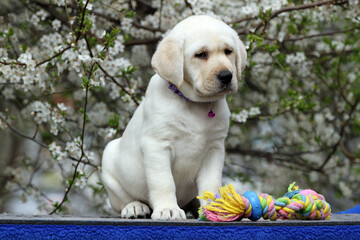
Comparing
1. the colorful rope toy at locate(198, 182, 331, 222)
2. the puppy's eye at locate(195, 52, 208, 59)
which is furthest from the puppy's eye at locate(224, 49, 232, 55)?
the colorful rope toy at locate(198, 182, 331, 222)

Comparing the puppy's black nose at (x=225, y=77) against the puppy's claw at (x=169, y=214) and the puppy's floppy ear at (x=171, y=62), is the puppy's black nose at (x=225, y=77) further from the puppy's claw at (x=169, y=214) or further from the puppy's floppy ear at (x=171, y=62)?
the puppy's claw at (x=169, y=214)

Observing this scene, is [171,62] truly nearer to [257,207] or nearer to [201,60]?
[201,60]

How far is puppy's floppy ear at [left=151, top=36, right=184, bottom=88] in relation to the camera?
114 inches

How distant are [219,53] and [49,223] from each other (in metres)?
1.25

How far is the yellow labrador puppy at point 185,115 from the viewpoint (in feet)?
9.40

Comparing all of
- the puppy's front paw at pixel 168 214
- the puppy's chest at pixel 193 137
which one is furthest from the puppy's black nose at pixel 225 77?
the puppy's front paw at pixel 168 214

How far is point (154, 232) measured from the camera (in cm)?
225

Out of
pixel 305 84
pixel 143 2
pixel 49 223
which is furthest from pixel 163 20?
pixel 49 223

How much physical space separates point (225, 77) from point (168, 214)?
2.44 feet

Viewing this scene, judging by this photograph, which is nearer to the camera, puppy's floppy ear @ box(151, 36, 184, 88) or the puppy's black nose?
the puppy's black nose

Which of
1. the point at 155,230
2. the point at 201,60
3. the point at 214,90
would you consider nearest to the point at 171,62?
the point at 201,60

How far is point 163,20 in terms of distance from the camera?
5391 millimetres

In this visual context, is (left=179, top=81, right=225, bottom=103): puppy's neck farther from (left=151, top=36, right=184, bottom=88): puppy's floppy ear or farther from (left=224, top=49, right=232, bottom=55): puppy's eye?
(left=224, top=49, right=232, bottom=55): puppy's eye

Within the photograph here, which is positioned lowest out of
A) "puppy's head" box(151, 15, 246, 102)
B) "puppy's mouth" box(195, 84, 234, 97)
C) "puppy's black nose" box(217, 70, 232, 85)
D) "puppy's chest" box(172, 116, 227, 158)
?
"puppy's chest" box(172, 116, 227, 158)
